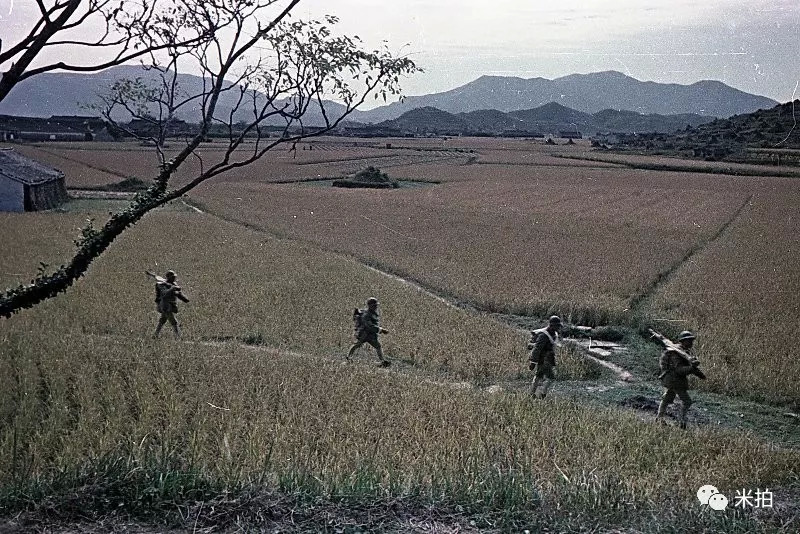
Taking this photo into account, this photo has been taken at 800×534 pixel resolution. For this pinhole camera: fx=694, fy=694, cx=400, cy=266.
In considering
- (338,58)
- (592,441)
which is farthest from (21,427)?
(592,441)

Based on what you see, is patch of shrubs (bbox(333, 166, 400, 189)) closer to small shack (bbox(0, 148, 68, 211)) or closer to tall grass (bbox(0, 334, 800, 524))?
small shack (bbox(0, 148, 68, 211))

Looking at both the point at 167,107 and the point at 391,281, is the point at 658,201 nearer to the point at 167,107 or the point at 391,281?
the point at 391,281

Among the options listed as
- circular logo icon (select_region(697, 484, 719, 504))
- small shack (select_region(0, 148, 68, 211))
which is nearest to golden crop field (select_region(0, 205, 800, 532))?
circular logo icon (select_region(697, 484, 719, 504))

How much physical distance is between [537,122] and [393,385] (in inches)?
6861

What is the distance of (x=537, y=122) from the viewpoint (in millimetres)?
175125

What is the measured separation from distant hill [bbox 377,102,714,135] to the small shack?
284ft

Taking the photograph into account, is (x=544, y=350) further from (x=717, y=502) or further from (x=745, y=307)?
(x=745, y=307)

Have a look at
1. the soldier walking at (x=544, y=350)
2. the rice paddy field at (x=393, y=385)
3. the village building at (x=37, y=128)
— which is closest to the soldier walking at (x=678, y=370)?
the rice paddy field at (x=393, y=385)

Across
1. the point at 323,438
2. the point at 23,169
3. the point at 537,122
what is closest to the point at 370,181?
the point at 23,169

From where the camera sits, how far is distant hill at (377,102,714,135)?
134125 millimetres

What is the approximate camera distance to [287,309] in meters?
13.1

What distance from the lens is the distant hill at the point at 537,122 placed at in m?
134

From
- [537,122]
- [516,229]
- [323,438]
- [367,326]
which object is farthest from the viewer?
[537,122]

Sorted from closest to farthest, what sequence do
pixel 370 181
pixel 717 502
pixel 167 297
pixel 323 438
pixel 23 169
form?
pixel 717 502 < pixel 323 438 < pixel 167 297 < pixel 23 169 < pixel 370 181
